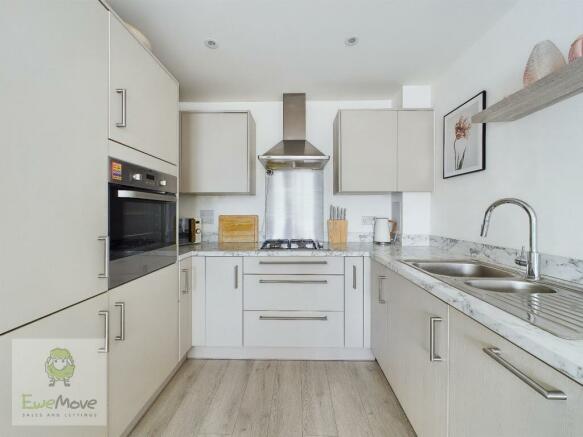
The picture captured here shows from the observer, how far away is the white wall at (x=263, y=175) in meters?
2.86

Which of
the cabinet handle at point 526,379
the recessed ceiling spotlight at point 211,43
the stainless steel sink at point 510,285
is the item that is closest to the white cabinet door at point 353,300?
the stainless steel sink at point 510,285

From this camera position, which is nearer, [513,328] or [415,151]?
[513,328]

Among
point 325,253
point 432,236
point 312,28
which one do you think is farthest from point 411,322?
point 312,28

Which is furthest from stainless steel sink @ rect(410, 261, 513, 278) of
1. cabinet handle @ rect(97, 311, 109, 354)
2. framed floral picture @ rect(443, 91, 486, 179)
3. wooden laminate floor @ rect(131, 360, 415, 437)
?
cabinet handle @ rect(97, 311, 109, 354)

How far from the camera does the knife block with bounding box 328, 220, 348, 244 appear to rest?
106 inches

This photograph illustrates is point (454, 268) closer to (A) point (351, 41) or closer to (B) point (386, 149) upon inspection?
(B) point (386, 149)

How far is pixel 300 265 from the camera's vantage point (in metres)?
2.16

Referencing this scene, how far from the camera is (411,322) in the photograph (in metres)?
1.40

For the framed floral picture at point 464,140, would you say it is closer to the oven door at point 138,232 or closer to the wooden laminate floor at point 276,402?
the wooden laminate floor at point 276,402

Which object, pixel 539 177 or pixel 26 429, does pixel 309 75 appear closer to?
pixel 539 177

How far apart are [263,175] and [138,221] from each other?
1585 millimetres

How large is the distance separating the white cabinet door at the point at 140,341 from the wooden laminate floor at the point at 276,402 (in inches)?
7.6

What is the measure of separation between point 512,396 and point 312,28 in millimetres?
1984

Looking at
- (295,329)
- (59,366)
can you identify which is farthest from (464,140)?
(59,366)
